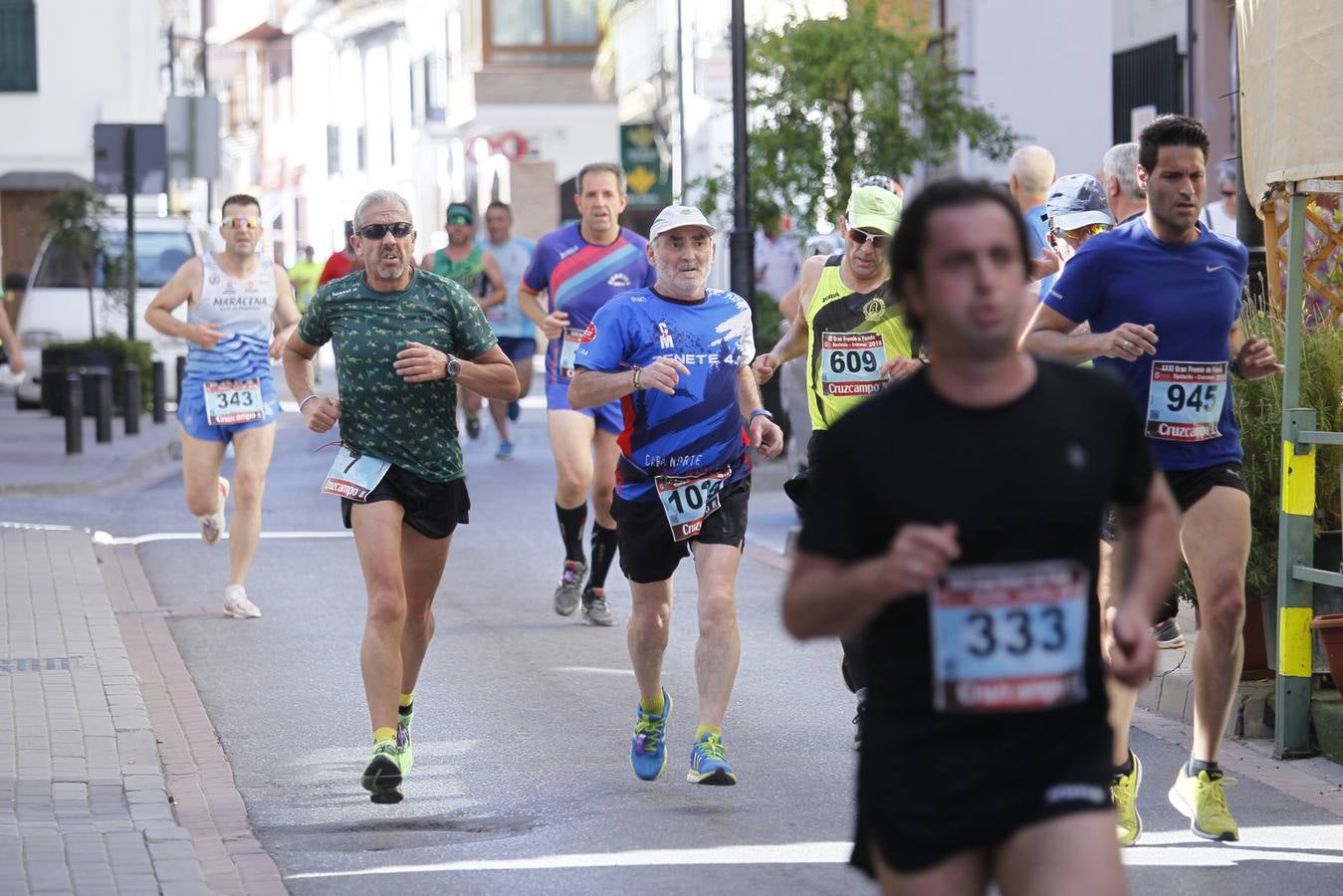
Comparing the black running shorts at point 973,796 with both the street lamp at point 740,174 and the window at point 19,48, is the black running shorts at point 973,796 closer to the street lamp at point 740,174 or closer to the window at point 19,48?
the street lamp at point 740,174

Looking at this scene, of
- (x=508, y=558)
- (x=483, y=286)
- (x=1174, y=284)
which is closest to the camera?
(x=1174, y=284)

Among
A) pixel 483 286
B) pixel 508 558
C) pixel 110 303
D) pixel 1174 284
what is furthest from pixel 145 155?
pixel 1174 284

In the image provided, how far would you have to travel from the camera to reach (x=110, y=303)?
94.1 ft

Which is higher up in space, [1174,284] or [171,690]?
[1174,284]

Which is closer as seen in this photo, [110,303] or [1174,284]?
[1174,284]

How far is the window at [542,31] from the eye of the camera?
2178 inches

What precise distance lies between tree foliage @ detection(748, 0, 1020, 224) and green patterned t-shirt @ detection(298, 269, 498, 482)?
46.7ft

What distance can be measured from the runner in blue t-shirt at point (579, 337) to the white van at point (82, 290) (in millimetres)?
16649

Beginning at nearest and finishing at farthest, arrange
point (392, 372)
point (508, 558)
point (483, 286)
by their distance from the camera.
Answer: point (392, 372)
point (508, 558)
point (483, 286)

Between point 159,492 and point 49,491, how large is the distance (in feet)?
2.74

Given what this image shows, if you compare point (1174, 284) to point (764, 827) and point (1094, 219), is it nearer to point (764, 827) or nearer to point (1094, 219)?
point (1094, 219)

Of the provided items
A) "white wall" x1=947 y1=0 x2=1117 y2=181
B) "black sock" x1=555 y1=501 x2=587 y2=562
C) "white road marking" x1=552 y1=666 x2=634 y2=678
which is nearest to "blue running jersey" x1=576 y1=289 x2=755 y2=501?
"white road marking" x1=552 y1=666 x2=634 y2=678

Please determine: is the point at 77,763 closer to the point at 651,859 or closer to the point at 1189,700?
the point at 651,859

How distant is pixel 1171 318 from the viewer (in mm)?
6926
